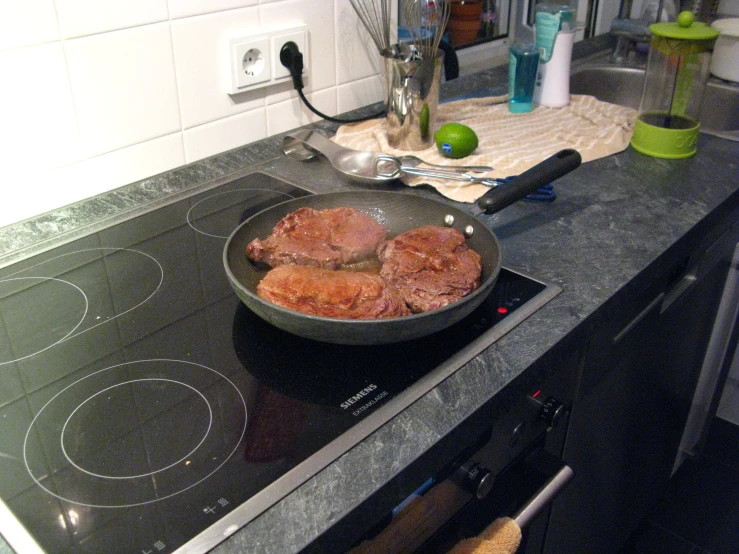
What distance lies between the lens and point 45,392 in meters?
0.66

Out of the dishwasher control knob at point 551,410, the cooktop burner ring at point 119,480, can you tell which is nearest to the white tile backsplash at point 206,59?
the cooktop burner ring at point 119,480

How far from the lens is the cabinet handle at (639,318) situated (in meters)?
0.91

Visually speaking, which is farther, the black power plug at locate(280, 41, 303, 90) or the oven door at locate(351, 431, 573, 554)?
the black power plug at locate(280, 41, 303, 90)

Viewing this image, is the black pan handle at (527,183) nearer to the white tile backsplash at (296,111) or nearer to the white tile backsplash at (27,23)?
the white tile backsplash at (296,111)

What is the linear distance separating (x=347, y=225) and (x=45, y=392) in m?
0.38

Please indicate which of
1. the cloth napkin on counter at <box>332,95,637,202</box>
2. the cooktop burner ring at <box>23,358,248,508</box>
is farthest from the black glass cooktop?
the cloth napkin on counter at <box>332,95,637,202</box>

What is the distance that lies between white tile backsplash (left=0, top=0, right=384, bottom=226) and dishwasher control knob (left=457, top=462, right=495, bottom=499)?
2.12 feet

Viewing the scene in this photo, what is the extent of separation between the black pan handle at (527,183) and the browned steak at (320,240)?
136 millimetres

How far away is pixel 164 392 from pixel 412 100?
68 cm

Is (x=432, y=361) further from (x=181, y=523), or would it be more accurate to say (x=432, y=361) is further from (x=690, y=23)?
(x=690, y=23)

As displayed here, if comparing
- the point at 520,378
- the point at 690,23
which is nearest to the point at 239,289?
the point at 520,378

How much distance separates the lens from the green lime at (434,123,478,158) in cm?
112

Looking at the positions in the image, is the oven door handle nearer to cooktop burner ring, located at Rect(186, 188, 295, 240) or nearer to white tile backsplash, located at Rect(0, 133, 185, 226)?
cooktop burner ring, located at Rect(186, 188, 295, 240)

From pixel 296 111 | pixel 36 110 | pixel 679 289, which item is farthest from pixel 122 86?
pixel 679 289
